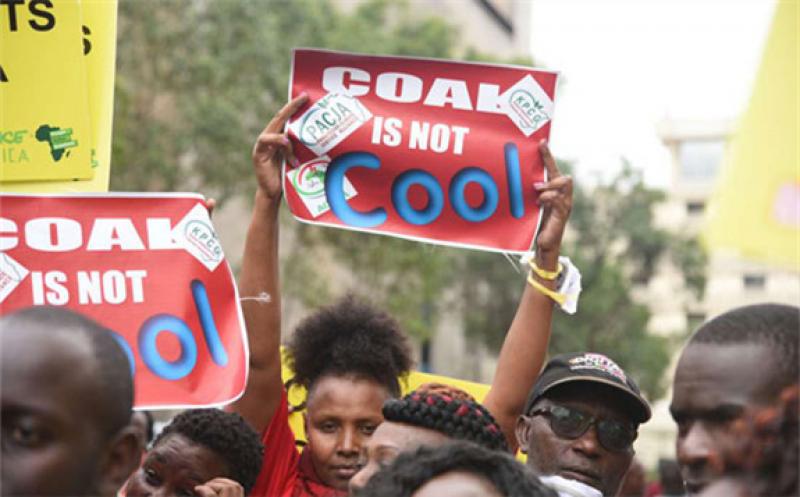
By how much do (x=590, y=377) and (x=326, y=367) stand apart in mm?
871

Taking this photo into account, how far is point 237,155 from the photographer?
2288cm

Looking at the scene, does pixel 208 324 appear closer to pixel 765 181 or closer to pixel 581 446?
pixel 581 446

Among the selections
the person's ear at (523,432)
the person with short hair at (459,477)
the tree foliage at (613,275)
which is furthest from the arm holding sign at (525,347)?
the tree foliage at (613,275)

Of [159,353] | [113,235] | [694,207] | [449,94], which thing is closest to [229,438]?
[159,353]

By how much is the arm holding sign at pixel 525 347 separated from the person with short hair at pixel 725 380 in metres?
1.66

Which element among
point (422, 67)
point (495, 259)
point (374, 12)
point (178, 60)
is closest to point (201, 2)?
point (178, 60)

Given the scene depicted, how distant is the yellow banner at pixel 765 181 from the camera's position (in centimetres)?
269

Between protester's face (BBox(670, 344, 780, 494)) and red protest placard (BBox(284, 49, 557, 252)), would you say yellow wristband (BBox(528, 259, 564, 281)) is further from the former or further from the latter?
protester's face (BBox(670, 344, 780, 494))

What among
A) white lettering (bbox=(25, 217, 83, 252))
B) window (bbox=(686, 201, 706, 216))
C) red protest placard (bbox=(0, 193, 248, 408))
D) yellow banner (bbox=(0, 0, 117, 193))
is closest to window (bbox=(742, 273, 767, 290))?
window (bbox=(686, 201, 706, 216))

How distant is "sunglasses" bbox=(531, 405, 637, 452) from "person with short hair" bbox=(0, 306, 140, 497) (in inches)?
63.7

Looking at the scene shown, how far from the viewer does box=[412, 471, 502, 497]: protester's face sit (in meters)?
2.40

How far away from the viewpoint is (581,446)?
3611 mm

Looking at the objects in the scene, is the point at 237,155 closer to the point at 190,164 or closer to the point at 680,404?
the point at 190,164

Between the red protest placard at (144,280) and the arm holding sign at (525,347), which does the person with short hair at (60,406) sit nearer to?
the red protest placard at (144,280)
